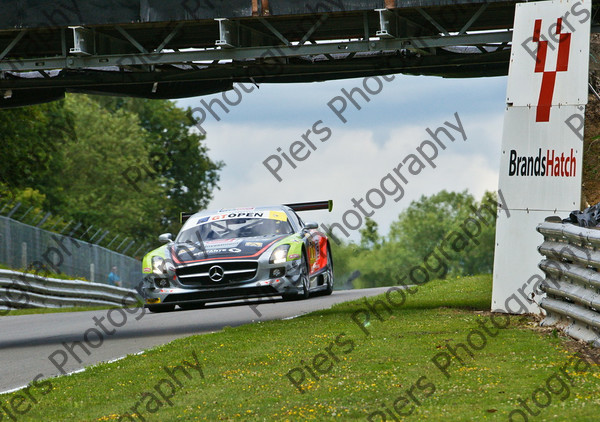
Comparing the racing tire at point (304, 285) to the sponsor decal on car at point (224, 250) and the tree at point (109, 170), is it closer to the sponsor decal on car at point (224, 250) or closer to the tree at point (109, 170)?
the sponsor decal on car at point (224, 250)

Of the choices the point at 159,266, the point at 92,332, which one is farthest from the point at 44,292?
the point at 159,266

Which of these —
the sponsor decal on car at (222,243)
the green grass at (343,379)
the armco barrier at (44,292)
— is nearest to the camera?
the green grass at (343,379)

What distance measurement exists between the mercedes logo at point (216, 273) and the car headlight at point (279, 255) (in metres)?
0.73

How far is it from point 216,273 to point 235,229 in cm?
176

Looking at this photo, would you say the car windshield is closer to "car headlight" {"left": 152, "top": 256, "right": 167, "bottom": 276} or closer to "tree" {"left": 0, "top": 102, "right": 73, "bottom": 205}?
"car headlight" {"left": 152, "top": 256, "right": 167, "bottom": 276}

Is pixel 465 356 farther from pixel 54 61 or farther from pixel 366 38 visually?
pixel 54 61

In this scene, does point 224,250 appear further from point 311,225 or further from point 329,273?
point 329,273

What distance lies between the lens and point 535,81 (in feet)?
42.5

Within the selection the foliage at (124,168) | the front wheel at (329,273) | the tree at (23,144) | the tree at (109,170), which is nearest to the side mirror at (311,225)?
the front wheel at (329,273)

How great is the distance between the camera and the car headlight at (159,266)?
14836mm

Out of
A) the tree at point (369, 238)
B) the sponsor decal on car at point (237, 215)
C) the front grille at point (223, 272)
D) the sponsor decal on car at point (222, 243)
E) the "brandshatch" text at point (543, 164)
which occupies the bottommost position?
the tree at point (369, 238)

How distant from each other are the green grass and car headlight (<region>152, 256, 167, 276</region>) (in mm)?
2556

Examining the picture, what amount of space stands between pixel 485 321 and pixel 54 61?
28.0ft

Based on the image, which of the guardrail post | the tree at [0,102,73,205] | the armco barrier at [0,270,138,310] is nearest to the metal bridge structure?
the armco barrier at [0,270,138,310]
